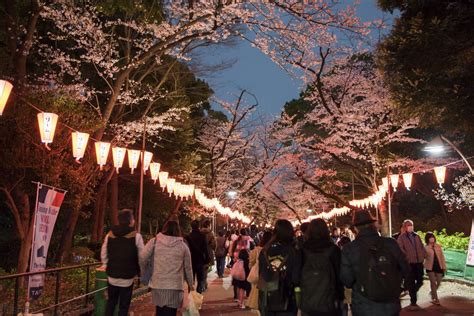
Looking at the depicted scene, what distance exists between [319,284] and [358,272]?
16.2 inches

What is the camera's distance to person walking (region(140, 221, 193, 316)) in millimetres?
6305

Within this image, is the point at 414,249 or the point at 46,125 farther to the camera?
the point at 46,125

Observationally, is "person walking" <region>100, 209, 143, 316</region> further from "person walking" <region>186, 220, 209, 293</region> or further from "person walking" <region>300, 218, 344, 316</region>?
"person walking" <region>186, 220, 209, 293</region>

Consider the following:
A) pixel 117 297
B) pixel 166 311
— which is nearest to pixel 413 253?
pixel 166 311

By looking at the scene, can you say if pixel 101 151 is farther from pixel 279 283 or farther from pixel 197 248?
pixel 279 283

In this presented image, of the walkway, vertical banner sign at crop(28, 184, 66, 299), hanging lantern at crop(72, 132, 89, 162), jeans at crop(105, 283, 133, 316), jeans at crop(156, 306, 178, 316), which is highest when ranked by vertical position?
hanging lantern at crop(72, 132, 89, 162)

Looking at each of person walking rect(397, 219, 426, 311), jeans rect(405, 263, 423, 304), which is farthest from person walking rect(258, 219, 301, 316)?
jeans rect(405, 263, 423, 304)

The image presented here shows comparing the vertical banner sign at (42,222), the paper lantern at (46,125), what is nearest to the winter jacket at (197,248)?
the vertical banner sign at (42,222)

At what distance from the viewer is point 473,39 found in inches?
380

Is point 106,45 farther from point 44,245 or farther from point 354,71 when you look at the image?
point 354,71

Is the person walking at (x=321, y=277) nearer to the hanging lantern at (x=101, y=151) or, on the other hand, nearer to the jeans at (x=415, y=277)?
the jeans at (x=415, y=277)

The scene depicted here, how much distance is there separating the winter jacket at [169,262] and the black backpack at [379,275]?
8.02ft

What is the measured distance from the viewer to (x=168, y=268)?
20.8 feet

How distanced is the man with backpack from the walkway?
19.3 feet
